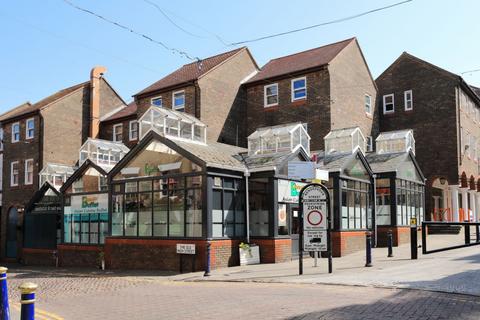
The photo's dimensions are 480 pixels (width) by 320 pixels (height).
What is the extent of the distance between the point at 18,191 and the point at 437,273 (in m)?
30.1

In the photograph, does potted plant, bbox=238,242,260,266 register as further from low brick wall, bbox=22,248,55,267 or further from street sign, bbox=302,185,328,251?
low brick wall, bbox=22,248,55,267

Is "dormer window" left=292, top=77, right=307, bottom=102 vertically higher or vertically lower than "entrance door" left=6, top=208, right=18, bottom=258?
higher

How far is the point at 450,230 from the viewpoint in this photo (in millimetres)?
29641

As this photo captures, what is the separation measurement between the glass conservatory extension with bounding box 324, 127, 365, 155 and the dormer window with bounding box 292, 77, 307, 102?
4.71 meters

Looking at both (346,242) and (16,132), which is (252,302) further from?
(16,132)

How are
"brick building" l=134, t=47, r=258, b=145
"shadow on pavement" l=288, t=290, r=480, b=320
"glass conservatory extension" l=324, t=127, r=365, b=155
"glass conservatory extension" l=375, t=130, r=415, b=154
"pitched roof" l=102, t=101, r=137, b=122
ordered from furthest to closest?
"pitched roof" l=102, t=101, r=137, b=122 < "brick building" l=134, t=47, r=258, b=145 < "glass conservatory extension" l=375, t=130, r=415, b=154 < "glass conservatory extension" l=324, t=127, r=365, b=155 < "shadow on pavement" l=288, t=290, r=480, b=320

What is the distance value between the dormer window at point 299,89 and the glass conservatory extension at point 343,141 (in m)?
4.71

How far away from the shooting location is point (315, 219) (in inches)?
627

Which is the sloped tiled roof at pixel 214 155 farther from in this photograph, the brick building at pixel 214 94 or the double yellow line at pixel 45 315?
the brick building at pixel 214 94

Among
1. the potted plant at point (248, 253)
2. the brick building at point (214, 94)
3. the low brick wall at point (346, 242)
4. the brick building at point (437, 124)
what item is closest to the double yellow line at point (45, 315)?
the potted plant at point (248, 253)

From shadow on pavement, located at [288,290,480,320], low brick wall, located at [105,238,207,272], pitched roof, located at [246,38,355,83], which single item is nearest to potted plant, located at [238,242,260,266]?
low brick wall, located at [105,238,207,272]

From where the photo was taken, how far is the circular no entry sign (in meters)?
15.9

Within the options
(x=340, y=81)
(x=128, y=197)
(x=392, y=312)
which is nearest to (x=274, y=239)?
(x=128, y=197)

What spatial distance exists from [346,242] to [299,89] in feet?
36.9
